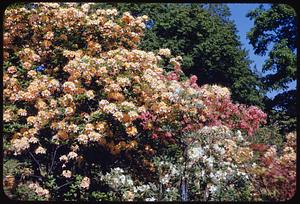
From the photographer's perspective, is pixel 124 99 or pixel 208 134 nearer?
pixel 208 134

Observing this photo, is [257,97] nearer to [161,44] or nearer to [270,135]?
[161,44]

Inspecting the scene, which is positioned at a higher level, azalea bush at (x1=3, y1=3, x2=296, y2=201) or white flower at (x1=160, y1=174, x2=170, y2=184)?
azalea bush at (x1=3, y1=3, x2=296, y2=201)

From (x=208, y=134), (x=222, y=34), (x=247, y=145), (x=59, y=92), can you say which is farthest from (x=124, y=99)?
(x=222, y=34)

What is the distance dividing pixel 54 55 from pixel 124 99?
1.71 meters

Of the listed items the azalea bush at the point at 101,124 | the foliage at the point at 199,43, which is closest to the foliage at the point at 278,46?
the foliage at the point at 199,43

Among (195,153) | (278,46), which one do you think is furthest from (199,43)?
(195,153)

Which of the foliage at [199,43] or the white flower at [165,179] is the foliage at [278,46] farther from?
the white flower at [165,179]

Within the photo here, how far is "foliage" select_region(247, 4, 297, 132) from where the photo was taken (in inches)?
589

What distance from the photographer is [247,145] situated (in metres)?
6.78

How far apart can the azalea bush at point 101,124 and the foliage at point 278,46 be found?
8.18m

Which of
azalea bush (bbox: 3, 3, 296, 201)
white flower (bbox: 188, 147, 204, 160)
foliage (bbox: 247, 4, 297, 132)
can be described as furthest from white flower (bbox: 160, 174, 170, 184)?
foliage (bbox: 247, 4, 297, 132)

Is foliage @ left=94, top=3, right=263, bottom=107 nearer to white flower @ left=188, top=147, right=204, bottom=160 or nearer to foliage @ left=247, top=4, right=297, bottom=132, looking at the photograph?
foliage @ left=247, top=4, right=297, bottom=132

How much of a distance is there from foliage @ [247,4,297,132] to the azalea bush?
8184 mm

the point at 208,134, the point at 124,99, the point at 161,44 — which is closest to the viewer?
the point at 208,134
